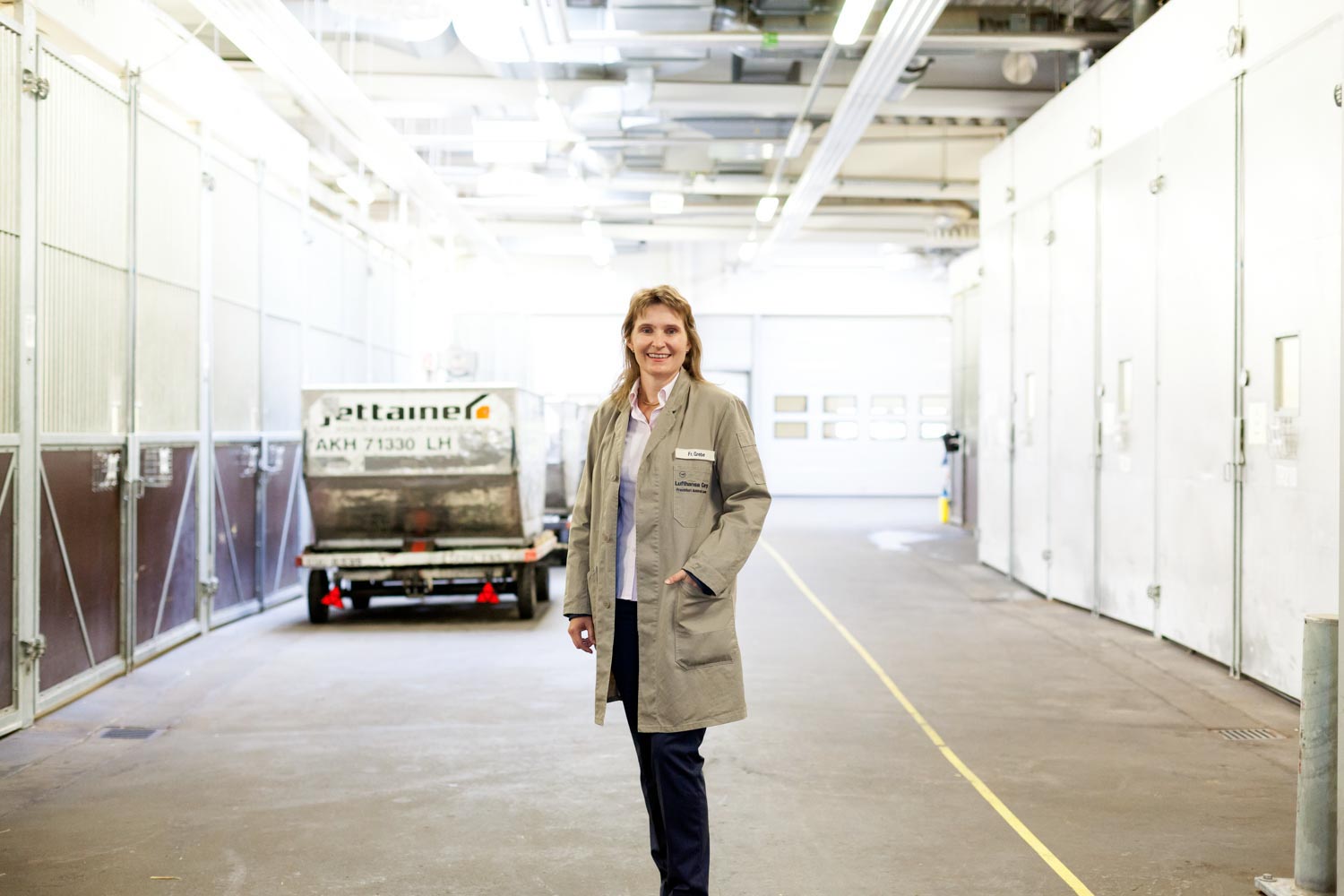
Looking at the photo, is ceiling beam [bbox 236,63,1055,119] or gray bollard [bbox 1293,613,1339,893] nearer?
gray bollard [bbox 1293,613,1339,893]

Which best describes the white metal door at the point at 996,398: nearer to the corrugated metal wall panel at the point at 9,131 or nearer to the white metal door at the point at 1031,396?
the white metal door at the point at 1031,396

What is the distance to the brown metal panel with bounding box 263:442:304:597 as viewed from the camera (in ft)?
40.0

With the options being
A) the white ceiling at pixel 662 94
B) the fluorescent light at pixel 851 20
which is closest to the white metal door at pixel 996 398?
the white ceiling at pixel 662 94

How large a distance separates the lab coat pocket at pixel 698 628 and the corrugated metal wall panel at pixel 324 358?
1066 centimetres

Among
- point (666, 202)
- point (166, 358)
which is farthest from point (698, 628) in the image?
point (666, 202)

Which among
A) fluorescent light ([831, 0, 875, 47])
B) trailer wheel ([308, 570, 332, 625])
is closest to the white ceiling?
fluorescent light ([831, 0, 875, 47])

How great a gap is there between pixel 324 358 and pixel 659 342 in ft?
36.7

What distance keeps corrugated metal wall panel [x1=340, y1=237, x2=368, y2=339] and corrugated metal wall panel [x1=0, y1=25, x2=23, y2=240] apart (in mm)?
7726

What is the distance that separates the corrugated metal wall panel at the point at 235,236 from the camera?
10688 mm

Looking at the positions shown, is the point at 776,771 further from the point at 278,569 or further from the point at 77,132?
the point at 278,569

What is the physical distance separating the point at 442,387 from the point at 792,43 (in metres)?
4.94

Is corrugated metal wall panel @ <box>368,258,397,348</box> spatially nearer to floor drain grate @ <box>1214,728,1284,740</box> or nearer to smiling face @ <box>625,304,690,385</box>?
floor drain grate @ <box>1214,728,1284,740</box>

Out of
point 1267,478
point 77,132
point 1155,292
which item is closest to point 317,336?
point 77,132

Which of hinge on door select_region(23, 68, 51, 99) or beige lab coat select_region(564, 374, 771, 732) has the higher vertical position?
hinge on door select_region(23, 68, 51, 99)
